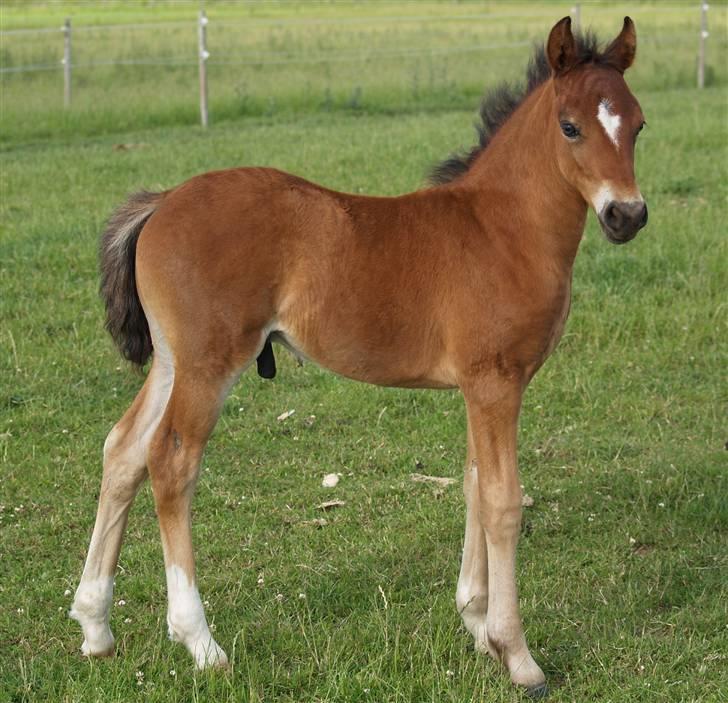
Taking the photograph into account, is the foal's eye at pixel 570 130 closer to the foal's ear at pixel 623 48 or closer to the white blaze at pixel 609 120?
the white blaze at pixel 609 120

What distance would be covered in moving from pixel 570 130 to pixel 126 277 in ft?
5.32

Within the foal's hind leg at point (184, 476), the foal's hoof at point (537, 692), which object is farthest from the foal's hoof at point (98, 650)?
the foal's hoof at point (537, 692)

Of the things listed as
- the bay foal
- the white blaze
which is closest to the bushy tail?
the bay foal

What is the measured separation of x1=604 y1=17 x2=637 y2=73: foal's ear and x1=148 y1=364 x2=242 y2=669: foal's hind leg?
1678mm

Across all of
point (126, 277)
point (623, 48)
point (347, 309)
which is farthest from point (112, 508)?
point (623, 48)

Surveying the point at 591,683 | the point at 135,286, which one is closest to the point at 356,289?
the point at 135,286

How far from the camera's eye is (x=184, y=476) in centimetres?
398

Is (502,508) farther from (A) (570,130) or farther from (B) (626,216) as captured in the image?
(A) (570,130)

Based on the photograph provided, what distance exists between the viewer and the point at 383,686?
392cm

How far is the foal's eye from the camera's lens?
152 inches

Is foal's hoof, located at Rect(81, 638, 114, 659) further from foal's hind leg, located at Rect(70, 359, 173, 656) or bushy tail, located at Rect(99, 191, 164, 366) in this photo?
bushy tail, located at Rect(99, 191, 164, 366)

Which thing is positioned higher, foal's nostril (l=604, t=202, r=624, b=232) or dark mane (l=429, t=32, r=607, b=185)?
dark mane (l=429, t=32, r=607, b=185)

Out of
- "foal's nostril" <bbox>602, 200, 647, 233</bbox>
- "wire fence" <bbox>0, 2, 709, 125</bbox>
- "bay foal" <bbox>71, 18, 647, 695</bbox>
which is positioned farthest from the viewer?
"wire fence" <bbox>0, 2, 709, 125</bbox>

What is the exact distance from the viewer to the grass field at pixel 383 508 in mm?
4086
